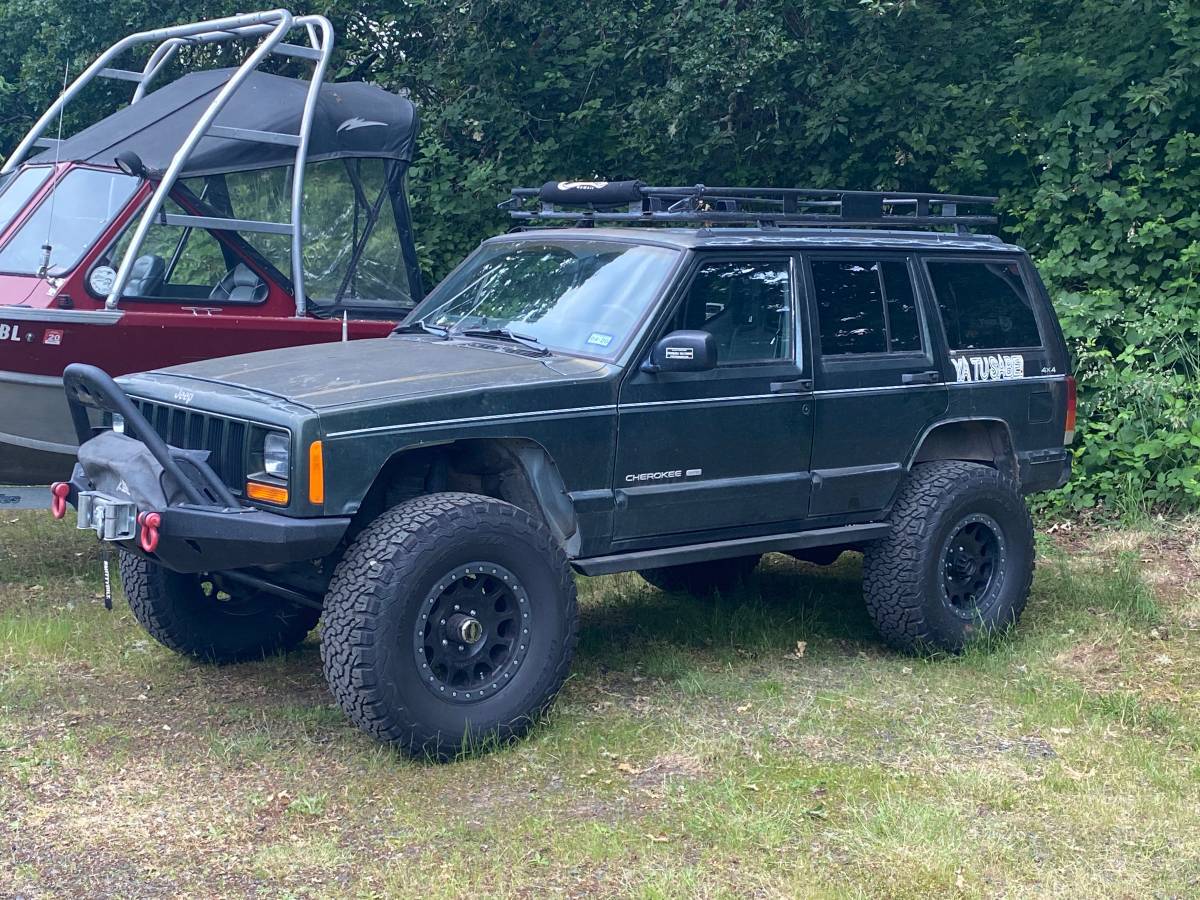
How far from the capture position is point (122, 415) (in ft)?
16.0

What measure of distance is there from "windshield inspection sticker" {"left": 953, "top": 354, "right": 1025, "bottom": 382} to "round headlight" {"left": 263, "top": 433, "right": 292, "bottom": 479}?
3.28 meters

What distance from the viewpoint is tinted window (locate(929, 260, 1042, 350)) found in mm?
6559

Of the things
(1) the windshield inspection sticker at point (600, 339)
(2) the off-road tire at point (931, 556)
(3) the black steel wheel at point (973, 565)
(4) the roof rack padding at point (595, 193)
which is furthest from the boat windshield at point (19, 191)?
(3) the black steel wheel at point (973, 565)

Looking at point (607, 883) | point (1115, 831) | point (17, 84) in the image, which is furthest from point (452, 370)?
point (17, 84)

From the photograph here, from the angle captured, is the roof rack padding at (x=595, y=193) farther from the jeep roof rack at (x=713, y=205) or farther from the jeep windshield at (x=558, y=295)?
the jeep windshield at (x=558, y=295)

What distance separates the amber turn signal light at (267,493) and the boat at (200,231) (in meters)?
2.71

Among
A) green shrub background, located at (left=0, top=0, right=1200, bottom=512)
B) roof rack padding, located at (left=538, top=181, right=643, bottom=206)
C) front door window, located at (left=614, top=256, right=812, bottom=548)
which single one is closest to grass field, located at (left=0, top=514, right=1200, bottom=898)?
front door window, located at (left=614, top=256, right=812, bottom=548)

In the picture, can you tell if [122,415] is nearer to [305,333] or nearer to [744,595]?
[305,333]

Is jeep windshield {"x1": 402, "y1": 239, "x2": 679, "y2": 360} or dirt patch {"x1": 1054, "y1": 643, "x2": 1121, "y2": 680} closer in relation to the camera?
jeep windshield {"x1": 402, "y1": 239, "x2": 679, "y2": 360}

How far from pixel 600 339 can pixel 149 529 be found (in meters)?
1.91

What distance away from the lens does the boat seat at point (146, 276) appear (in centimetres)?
752

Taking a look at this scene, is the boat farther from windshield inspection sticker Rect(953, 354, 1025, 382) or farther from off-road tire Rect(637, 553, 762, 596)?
windshield inspection sticker Rect(953, 354, 1025, 382)

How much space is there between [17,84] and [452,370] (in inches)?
410

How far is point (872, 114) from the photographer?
11344 mm
